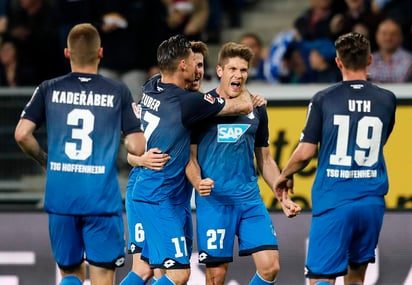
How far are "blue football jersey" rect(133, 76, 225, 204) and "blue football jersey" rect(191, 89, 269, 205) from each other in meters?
0.18

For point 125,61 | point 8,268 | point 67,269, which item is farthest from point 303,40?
point 67,269

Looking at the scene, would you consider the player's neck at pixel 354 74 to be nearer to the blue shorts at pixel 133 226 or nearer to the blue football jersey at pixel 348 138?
the blue football jersey at pixel 348 138

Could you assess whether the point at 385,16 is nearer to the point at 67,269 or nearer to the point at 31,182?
the point at 31,182

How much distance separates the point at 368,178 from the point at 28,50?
579cm

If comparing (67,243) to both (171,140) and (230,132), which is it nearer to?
(171,140)

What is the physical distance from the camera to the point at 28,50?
48.6 ft

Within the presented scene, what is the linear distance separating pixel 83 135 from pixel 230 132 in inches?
45.6

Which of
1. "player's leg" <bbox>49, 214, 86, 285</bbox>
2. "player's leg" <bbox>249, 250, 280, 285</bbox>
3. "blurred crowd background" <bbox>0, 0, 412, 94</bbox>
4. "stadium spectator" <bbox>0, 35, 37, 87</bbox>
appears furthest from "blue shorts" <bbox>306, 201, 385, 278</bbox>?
"stadium spectator" <bbox>0, 35, 37, 87</bbox>

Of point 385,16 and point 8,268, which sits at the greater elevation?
point 385,16

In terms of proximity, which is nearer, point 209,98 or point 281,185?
point 209,98

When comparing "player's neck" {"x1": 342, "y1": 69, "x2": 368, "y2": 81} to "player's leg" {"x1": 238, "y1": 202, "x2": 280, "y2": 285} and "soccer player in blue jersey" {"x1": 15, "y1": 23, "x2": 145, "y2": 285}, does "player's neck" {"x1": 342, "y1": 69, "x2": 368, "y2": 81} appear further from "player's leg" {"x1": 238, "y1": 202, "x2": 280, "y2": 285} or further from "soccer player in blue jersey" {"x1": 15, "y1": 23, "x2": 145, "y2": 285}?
"soccer player in blue jersey" {"x1": 15, "y1": 23, "x2": 145, "y2": 285}

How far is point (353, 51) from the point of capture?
9992 mm

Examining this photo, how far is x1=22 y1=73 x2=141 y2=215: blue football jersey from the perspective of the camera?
10055 millimetres

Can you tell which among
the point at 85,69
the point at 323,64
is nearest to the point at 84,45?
the point at 85,69
